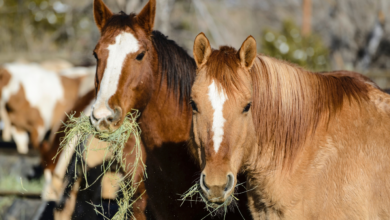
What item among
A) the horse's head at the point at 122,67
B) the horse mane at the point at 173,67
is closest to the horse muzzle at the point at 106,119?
the horse's head at the point at 122,67

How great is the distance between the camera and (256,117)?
252cm

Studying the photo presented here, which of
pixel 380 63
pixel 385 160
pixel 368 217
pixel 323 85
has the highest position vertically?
pixel 323 85

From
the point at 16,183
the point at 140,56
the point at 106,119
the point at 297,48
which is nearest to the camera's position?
the point at 106,119

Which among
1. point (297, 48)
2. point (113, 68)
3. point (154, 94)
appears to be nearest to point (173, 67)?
point (154, 94)

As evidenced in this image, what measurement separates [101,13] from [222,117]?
5.90 feet

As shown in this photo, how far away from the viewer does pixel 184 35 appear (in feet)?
34.4

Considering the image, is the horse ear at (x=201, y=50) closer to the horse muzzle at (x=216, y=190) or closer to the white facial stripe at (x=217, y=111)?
the white facial stripe at (x=217, y=111)

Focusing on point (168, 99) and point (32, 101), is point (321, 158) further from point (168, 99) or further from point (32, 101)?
point (32, 101)

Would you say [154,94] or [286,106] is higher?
[286,106]

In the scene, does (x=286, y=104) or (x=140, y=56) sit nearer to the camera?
(x=286, y=104)

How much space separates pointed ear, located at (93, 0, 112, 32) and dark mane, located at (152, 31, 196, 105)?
453 mm

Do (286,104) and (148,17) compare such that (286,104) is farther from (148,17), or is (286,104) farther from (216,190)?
(148,17)

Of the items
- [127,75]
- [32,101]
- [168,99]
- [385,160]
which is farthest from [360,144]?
[32,101]

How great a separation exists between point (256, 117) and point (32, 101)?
446 centimetres
